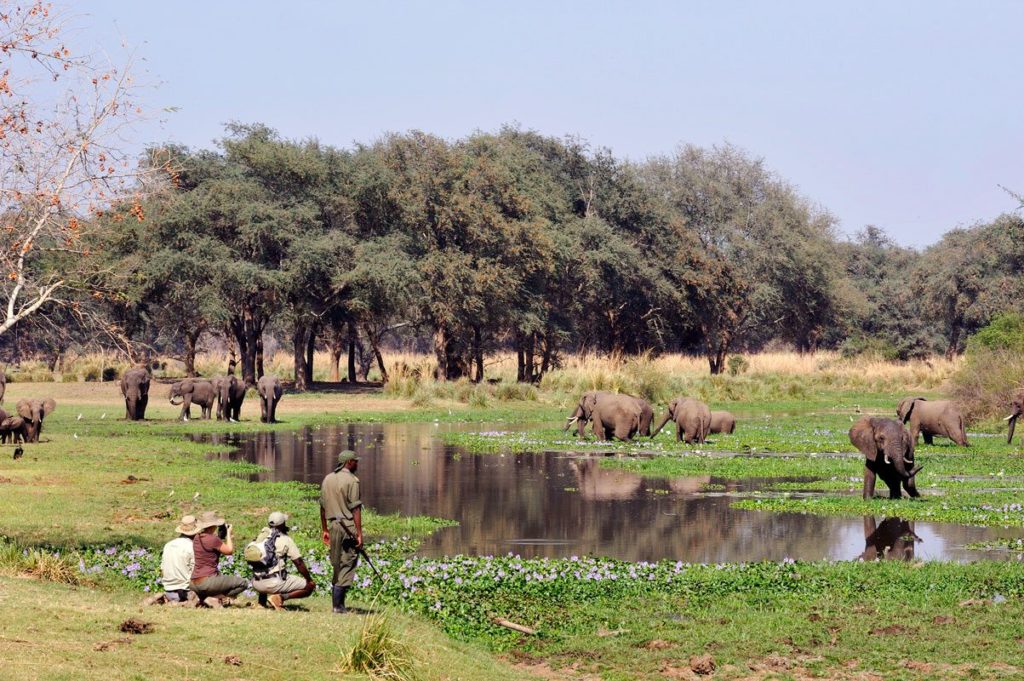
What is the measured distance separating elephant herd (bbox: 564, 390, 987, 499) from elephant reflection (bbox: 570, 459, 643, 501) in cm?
456

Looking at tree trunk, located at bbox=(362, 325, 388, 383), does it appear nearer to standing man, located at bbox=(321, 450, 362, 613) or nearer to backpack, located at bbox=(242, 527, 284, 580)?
standing man, located at bbox=(321, 450, 362, 613)

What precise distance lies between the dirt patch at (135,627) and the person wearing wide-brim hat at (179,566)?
1.43m

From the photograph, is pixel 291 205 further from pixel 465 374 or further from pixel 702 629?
pixel 702 629

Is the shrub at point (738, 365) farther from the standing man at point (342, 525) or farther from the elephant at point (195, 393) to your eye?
the standing man at point (342, 525)

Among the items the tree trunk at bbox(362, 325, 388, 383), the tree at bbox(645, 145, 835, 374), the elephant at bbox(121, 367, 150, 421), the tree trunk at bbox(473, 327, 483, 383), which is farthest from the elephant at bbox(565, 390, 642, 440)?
the tree at bbox(645, 145, 835, 374)

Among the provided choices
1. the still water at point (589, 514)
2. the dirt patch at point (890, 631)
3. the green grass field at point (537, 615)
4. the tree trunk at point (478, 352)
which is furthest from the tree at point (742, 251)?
the dirt patch at point (890, 631)

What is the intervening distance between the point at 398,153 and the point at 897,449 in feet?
156

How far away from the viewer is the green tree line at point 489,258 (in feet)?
199

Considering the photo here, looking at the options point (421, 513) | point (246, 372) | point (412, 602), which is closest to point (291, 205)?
point (246, 372)

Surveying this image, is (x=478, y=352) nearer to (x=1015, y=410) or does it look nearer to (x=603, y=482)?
(x=1015, y=410)

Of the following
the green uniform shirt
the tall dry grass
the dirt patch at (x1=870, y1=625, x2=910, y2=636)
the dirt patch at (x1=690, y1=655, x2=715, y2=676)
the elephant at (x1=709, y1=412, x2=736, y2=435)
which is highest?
the tall dry grass

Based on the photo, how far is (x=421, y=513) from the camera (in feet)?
76.6

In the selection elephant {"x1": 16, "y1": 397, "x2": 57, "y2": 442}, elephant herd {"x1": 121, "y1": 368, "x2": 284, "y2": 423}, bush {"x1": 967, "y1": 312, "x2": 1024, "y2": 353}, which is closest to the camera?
elephant {"x1": 16, "y1": 397, "x2": 57, "y2": 442}

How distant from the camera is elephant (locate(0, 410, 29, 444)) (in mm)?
33219
